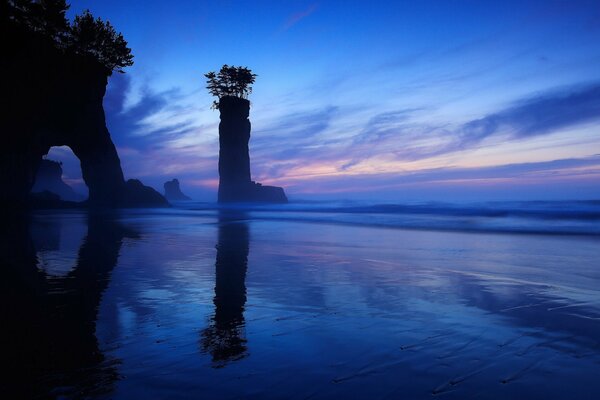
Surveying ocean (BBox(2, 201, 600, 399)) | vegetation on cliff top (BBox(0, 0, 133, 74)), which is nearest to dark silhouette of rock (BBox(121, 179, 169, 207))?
vegetation on cliff top (BBox(0, 0, 133, 74))

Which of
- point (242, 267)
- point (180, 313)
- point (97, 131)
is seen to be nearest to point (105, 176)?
point (97, 131)

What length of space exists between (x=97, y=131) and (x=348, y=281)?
42917mm

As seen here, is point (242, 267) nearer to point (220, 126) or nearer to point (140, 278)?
point (140, 278)

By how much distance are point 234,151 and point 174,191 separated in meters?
103

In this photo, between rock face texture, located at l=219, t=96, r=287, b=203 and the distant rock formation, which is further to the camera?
the distant rock formation

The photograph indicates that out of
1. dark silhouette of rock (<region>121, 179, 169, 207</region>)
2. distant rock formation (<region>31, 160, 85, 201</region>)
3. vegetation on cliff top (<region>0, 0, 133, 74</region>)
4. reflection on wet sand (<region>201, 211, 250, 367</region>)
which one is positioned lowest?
reflection on wet sand (<region>201, 211, 250, 367</region>)

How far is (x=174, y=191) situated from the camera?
165 m

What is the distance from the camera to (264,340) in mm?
3645

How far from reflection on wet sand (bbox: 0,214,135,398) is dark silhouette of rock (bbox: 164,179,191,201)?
542 feet

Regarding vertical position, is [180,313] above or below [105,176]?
below

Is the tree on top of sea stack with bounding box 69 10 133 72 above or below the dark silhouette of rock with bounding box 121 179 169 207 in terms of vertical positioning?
above

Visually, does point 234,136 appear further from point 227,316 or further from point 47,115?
point 227,316

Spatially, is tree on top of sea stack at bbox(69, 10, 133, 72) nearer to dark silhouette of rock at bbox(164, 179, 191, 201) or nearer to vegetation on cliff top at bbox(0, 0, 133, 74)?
vegetation on cliff top at bbox(0, 0, 133, 74)

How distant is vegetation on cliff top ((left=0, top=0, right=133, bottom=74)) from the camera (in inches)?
1282
